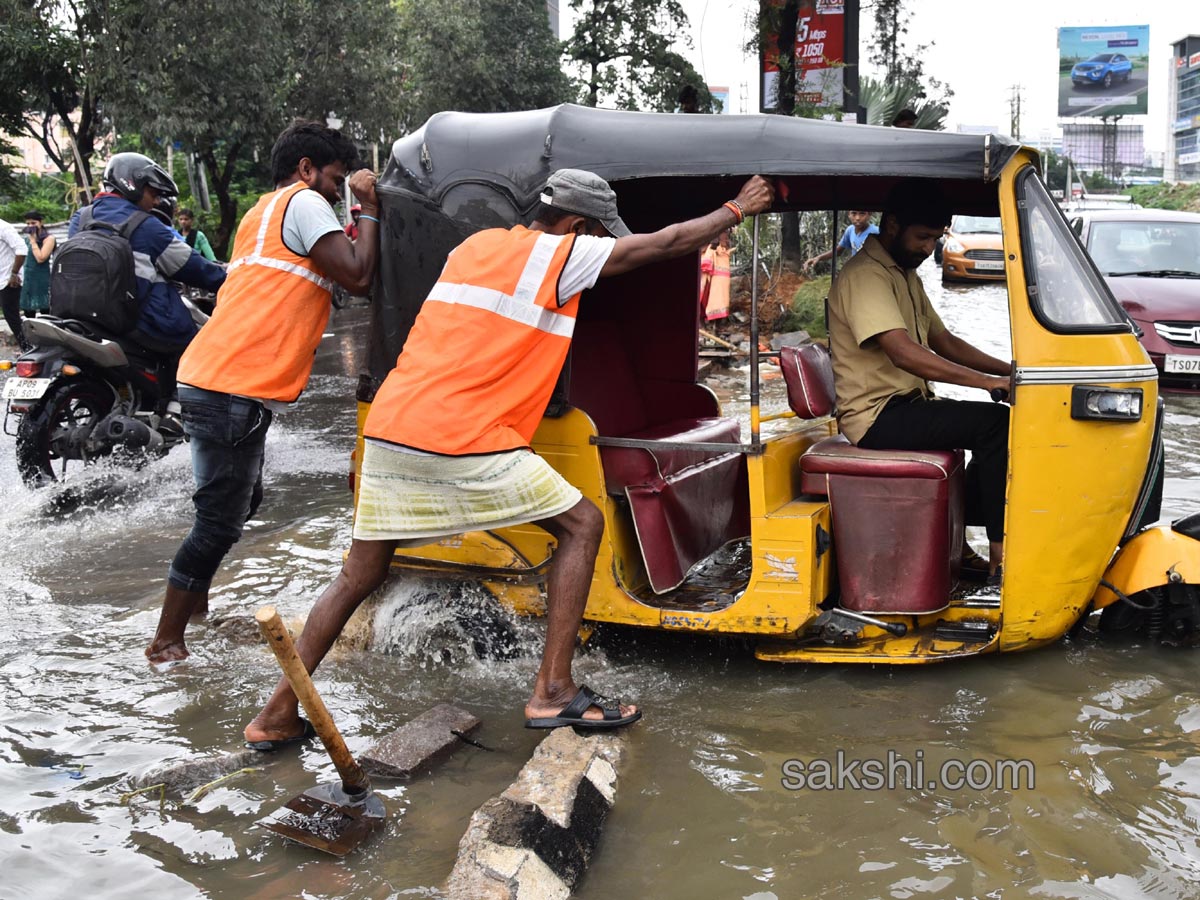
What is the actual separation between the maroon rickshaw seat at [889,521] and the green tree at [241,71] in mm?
15948

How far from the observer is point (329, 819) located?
10.3 feet

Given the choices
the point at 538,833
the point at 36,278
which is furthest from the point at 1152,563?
the point at 36,278

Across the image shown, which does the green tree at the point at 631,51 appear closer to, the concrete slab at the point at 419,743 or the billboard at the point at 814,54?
the billboard at the point at 814,54

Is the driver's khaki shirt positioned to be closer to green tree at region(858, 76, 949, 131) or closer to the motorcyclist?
the motorcyclist

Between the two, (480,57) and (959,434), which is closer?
Answer: (959,434)

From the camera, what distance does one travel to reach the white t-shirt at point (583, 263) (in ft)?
11.6

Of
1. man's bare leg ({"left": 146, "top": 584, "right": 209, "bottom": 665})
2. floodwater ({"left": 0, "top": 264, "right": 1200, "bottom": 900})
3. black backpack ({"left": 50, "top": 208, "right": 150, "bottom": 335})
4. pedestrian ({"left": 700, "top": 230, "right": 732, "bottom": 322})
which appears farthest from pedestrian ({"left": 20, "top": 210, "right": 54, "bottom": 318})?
man's bare leg ({"left": 146, "top": 584, "right": 209, "bottom": 665})

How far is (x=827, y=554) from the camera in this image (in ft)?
14.0

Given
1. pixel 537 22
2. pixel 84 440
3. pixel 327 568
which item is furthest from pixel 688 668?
pixel 537 22

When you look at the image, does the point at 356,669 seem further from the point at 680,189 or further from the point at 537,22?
the point at 537,22

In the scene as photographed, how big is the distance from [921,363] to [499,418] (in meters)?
1.69

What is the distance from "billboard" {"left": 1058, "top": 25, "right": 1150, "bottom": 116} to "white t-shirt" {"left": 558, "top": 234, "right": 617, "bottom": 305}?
7951 centimetres

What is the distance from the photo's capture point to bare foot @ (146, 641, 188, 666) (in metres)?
4.46

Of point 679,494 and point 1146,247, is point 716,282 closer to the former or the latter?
point 1146,247
